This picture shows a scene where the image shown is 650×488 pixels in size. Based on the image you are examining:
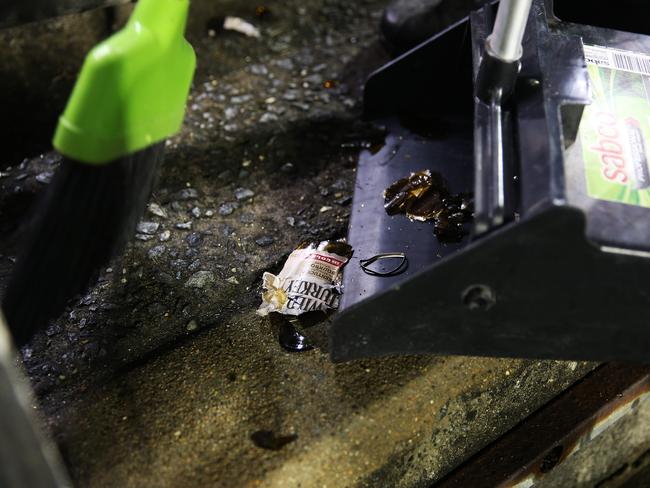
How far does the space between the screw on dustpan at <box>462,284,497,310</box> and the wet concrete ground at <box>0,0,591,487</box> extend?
0.32 metres

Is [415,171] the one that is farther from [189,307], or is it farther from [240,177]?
[189,307]

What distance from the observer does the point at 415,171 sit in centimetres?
195

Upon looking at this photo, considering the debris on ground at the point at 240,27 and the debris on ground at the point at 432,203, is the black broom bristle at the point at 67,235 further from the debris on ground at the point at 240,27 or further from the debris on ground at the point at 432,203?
the debris on ground at the point at 240,27

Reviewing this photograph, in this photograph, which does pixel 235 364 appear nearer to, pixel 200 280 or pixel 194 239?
pixel 200 280

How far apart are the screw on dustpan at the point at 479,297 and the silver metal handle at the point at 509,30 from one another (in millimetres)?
478

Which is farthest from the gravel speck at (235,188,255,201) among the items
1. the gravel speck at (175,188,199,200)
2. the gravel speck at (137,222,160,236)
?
the gravel speck at (137,222,160,236)

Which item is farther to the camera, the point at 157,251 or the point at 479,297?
the point at 157,251

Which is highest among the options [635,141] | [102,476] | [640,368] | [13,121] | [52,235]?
[635,141]

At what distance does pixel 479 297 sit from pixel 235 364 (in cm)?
60

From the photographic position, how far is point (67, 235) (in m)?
1.47

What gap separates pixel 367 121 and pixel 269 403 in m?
1.02

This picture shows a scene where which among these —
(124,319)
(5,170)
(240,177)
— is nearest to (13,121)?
(5,170)

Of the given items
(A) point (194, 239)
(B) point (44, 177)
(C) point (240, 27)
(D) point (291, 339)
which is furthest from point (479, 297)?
(C) point (240, 27)

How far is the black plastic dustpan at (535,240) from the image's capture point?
1281 mm
